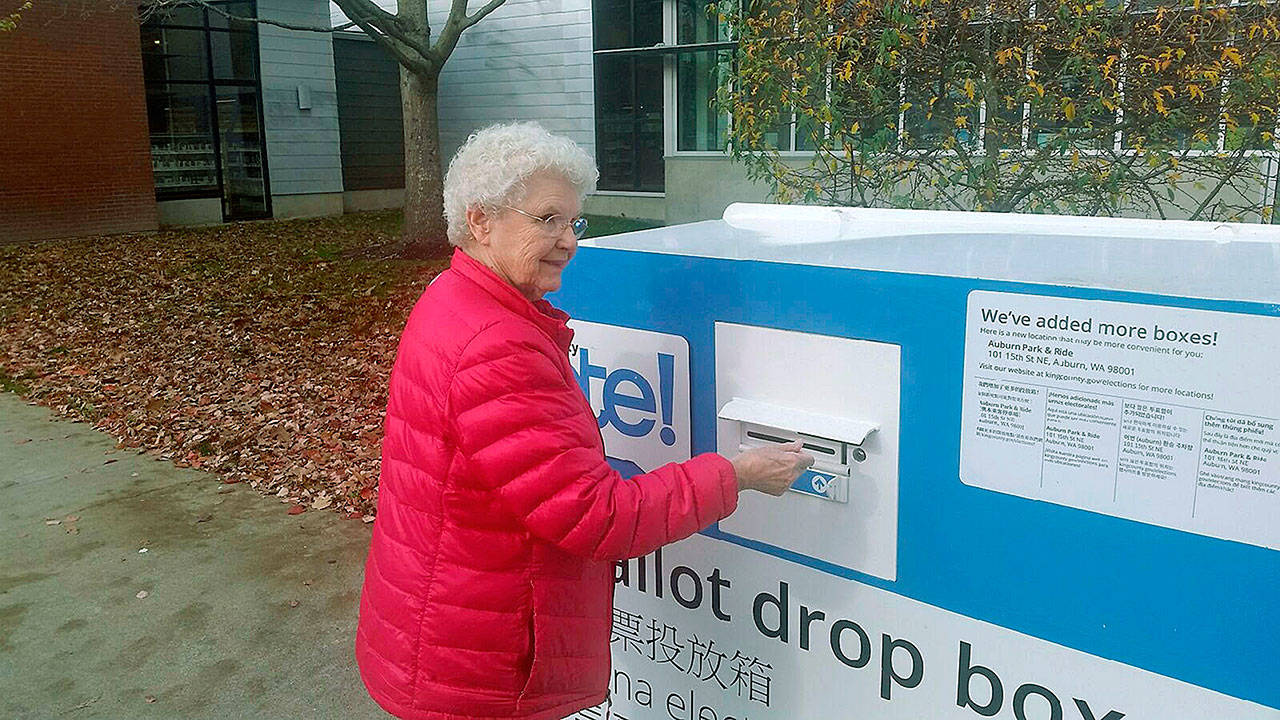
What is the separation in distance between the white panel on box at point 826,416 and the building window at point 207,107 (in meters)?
17.8

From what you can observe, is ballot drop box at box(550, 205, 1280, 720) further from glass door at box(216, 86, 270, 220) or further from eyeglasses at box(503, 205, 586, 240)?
glass door at box(216, 86, 270, 220)

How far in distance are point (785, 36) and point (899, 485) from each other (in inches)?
123

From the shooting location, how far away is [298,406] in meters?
7.03

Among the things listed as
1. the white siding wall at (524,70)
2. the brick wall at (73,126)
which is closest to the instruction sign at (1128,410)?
the white siding wall at (524,70)

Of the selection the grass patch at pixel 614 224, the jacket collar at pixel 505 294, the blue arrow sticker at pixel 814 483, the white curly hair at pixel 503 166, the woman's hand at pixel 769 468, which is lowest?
the grass patch at pixel 614 224

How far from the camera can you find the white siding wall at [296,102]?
1852cm

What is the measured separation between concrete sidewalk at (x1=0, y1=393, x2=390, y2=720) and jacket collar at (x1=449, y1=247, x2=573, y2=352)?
6.89 ft

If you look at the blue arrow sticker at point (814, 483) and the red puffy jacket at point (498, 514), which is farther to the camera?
the blue arrow sticker at point (814, 483)

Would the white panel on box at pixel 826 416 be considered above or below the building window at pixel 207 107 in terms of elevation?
below

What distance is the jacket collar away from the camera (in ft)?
5.92

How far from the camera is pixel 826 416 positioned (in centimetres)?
197

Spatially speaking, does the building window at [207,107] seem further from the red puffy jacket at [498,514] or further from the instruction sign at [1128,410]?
the instruction sign at [1128,410]

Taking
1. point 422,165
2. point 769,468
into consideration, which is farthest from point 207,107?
point 769,468

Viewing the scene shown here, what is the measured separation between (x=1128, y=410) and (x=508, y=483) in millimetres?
1007
